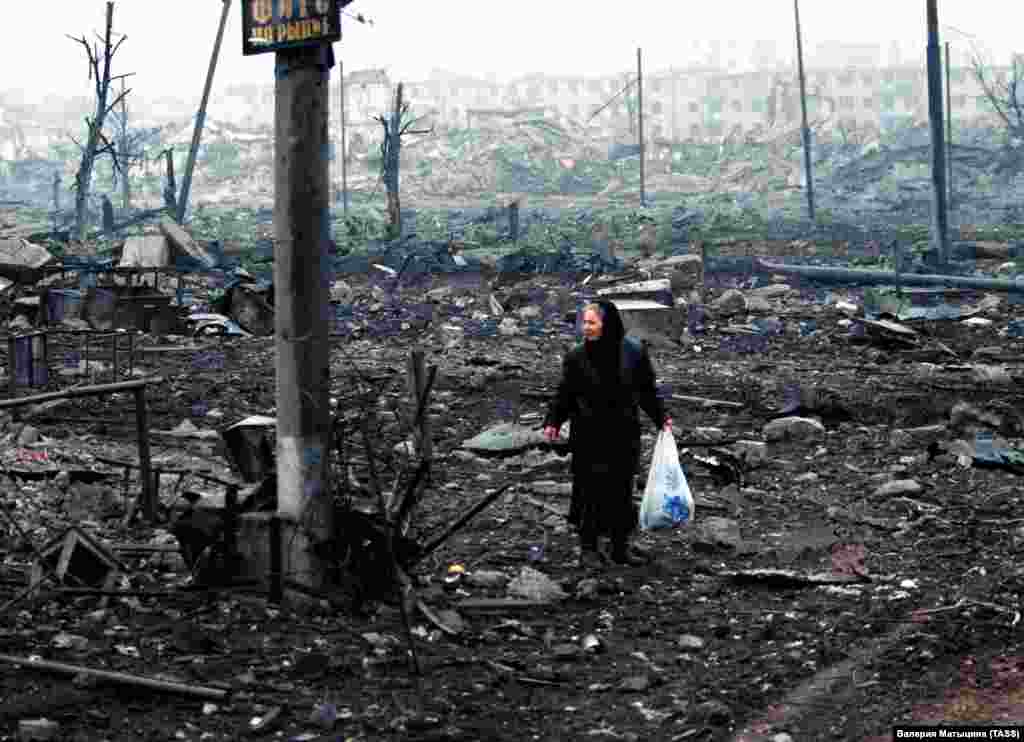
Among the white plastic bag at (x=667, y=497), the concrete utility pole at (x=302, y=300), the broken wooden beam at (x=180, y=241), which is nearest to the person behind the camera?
the concrete utility pole at (x=302, y=300)

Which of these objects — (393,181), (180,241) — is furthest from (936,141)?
(393,181)

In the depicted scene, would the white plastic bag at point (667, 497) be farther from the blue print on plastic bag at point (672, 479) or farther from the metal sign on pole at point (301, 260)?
the metal sign on pole at point (301, 260)

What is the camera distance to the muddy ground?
4.47 meters

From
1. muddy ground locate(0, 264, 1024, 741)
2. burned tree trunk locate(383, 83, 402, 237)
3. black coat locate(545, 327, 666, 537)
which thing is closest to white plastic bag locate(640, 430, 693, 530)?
black coat locate(545, 327, 666, 537)

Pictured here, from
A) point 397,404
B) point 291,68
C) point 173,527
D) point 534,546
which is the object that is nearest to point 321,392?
point 173,527

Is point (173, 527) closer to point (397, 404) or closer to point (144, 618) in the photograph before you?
point (144, 618)

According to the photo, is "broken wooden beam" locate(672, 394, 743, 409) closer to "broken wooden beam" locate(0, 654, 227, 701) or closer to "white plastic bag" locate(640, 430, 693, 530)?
"white plastic bag" locate(640, 430, 693, 530)

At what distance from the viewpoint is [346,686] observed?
15.4 ft

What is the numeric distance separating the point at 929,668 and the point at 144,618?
286 centimetres

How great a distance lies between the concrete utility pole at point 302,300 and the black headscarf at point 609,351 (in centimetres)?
156

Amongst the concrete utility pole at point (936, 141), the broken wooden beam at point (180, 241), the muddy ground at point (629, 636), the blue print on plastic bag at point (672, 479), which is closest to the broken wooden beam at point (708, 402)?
the muddy ground at point (629, 636)

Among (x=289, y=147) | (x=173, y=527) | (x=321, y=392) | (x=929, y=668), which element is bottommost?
(x=929, y=668)

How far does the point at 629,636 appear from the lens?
5.47 metres

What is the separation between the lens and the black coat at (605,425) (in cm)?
641
